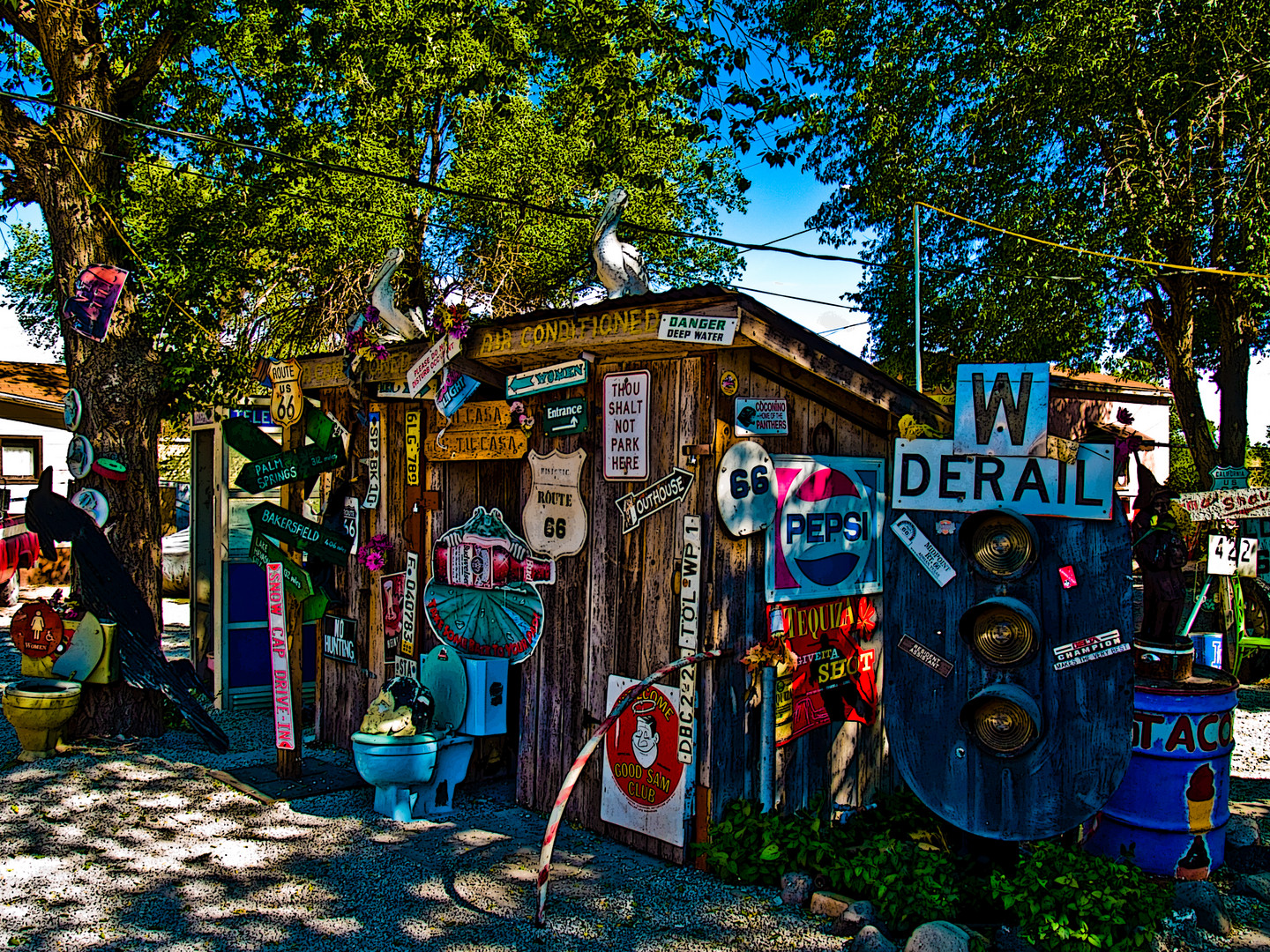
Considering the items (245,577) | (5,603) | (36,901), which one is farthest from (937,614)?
(5,603)

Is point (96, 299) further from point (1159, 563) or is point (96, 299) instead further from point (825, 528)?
point (1159, 563)

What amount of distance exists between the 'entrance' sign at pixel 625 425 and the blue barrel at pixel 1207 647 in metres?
5.01

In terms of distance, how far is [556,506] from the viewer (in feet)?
20.4

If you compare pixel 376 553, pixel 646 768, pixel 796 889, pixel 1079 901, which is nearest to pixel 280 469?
pixel 376 553

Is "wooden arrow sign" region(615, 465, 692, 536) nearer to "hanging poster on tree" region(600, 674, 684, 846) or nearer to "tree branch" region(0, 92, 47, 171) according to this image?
"hanging poster on tree" region(600, 674, 684, 846)

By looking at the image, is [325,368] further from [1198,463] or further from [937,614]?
[1198,463]

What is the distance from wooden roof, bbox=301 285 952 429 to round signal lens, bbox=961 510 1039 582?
1.42 m

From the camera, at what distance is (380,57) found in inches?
507

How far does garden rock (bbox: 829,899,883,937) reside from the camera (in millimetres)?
4355

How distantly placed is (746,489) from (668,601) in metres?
0.79

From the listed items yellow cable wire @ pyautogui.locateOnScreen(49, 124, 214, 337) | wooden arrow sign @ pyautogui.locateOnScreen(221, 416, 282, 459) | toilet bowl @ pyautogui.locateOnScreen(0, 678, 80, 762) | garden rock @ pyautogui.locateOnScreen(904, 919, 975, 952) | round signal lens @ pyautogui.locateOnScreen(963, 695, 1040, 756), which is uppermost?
yellow cable wire @ pyautogui.locateOnScreen(49, 124, 214, 337)

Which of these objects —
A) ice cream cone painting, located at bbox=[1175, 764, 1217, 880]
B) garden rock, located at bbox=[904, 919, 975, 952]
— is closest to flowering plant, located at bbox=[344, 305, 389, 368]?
garden rock, located at bbox=[904, 919, 975, 952]

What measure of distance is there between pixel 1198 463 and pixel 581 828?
11.8 metres

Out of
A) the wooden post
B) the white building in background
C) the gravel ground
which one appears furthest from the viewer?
the white building in background
